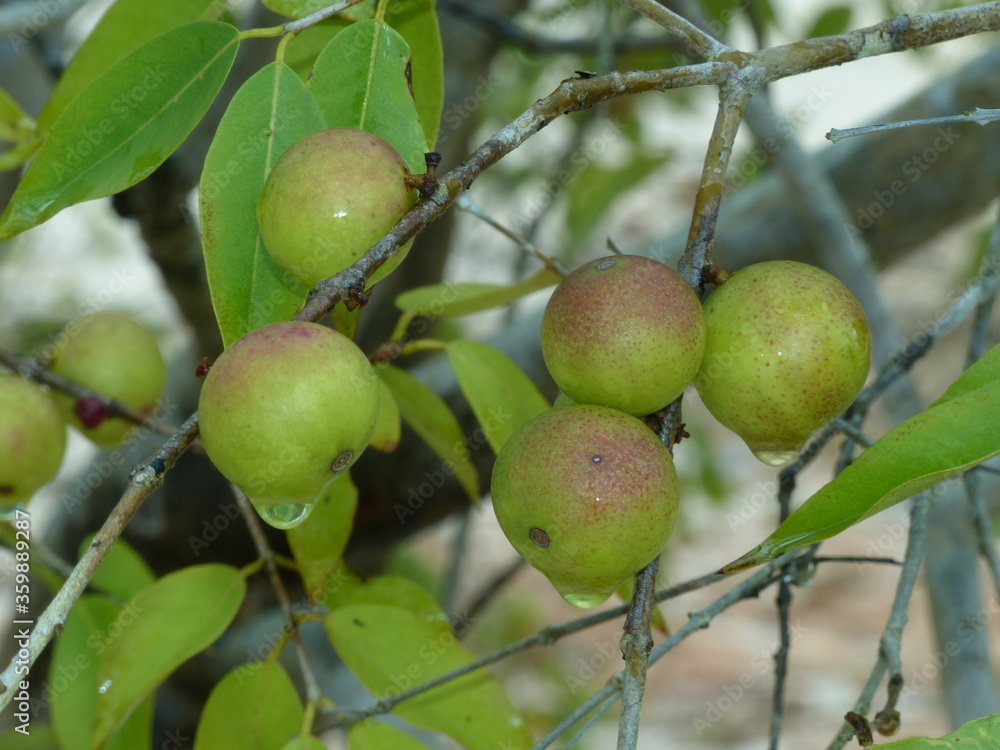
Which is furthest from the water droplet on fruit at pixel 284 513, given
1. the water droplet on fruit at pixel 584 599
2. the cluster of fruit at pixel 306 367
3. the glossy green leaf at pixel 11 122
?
the glossy green leaf at pixel 11 122

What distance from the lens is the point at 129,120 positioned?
108 centimetres

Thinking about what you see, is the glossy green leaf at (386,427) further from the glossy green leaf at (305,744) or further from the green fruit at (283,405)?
the green fruit at (283,405)

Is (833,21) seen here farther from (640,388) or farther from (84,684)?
(84,684)

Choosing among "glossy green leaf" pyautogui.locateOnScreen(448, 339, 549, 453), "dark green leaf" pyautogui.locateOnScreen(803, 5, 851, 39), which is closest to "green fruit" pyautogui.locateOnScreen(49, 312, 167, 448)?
"glossy green leaf" pyautogui.locateOnScreen(448, 339, 549, 453)

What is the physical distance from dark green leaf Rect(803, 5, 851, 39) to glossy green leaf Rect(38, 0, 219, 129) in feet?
6.78

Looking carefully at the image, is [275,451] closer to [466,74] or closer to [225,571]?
[225,571]

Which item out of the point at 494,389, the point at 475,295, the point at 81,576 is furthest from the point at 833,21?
the point at 81,576

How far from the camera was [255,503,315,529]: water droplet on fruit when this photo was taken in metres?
0.90

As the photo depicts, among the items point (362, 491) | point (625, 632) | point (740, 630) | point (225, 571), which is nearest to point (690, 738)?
point (740, 630)

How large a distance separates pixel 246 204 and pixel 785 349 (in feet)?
1.91

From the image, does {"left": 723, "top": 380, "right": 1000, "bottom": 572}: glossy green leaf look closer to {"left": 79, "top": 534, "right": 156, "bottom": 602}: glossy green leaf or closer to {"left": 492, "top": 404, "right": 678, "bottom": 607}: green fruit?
{"left": 492, "top": 404, "right": 678, "bottom": 607}: green fruit

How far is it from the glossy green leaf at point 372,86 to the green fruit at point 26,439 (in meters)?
0.68

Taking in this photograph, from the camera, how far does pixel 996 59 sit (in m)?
2.24

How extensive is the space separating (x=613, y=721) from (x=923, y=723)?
46.2 inches
